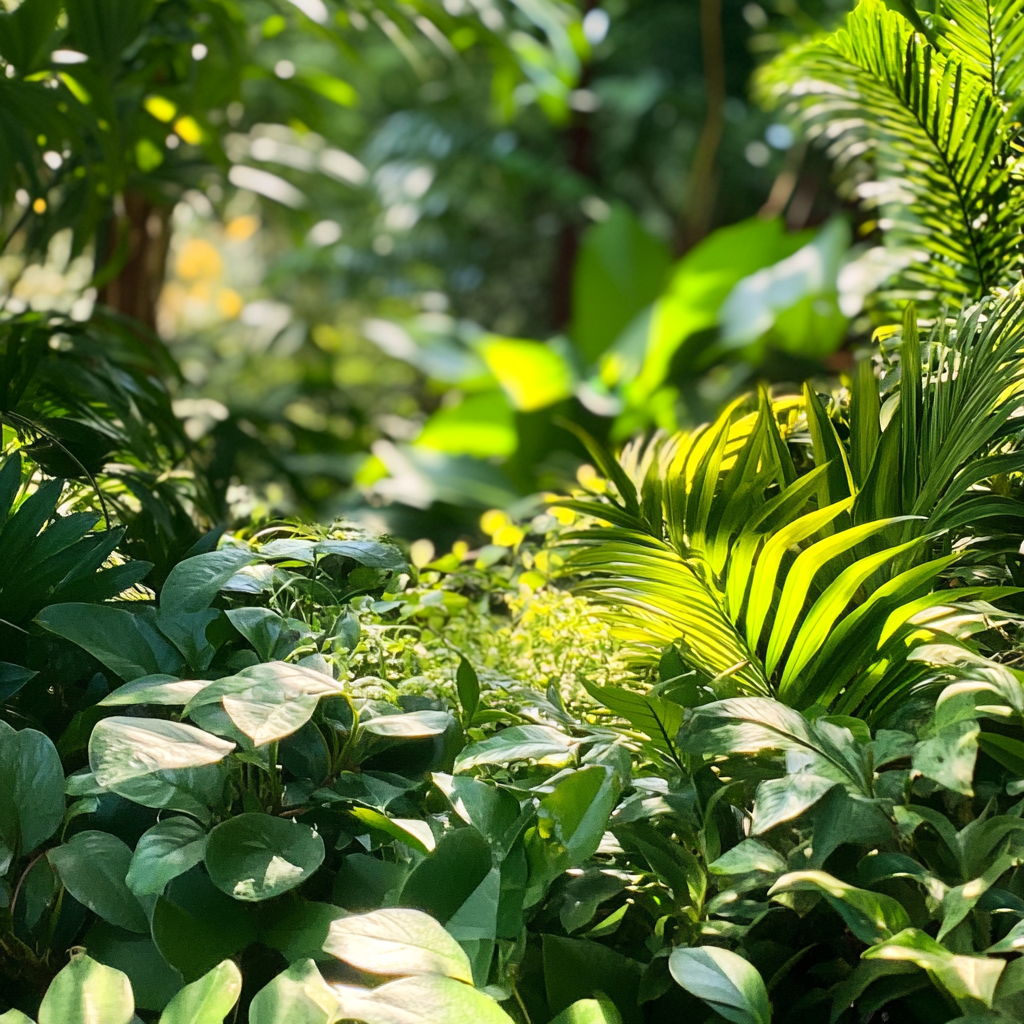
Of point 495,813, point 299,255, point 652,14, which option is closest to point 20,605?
point 495,813

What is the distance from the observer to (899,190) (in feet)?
2.81

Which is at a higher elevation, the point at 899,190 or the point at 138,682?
the point at 899,190

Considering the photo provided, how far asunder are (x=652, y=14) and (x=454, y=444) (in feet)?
8.91

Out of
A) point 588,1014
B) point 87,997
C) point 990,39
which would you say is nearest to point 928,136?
point 990,39

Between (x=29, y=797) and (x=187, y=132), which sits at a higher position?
(x=187, y=132)

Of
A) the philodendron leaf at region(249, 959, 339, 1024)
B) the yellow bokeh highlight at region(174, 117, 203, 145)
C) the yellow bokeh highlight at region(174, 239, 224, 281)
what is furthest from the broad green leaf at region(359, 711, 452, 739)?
the yellow bokeh highlight at region(174, 239, 224, 281)

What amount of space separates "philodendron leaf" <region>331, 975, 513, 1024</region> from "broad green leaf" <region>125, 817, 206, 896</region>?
9 cm

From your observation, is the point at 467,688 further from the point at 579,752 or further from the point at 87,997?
the point at 87,997

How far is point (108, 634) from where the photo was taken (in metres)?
0.48

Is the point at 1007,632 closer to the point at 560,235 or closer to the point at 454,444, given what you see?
the point at 454,444

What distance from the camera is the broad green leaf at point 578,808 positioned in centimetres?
43

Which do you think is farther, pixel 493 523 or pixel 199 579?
pixel 493 523

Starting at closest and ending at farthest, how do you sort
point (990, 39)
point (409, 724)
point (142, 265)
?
point (409, 724) < point (990, 39) < point (142, 265)

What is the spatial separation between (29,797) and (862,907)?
382 millimetres
